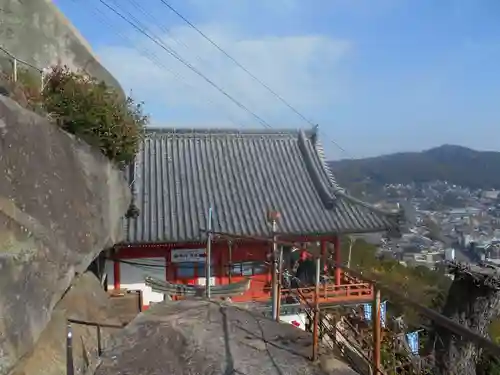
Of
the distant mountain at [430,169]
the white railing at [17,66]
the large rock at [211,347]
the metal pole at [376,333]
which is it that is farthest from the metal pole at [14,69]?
the distant mountain at [430,169]

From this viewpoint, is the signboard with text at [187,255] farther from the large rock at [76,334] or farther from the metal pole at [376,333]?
the metal pole at [376,333]

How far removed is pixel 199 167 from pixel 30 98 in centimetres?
745

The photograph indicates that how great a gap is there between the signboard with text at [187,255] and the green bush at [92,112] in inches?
172

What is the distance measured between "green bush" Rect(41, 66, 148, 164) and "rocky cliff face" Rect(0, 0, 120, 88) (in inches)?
45.8

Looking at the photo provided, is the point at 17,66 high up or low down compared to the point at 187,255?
up

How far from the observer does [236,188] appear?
14648 millimetres

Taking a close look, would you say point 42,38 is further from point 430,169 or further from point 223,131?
point 430,169

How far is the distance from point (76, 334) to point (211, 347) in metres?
2.76

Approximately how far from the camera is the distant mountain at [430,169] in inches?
3686

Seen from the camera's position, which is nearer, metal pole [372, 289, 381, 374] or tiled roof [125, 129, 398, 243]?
metal pole [372, 289, 381, 374]

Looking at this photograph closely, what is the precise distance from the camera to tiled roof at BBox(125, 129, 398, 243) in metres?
13.3

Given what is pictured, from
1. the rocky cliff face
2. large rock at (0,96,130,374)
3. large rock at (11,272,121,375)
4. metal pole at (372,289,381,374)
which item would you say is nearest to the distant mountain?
the rocky cliff face

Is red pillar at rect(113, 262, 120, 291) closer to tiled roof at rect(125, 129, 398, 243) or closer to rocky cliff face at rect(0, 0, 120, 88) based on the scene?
tiled roof at rect(125, 129, 398, 243)

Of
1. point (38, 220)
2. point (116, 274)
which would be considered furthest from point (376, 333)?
point (116, 274)
